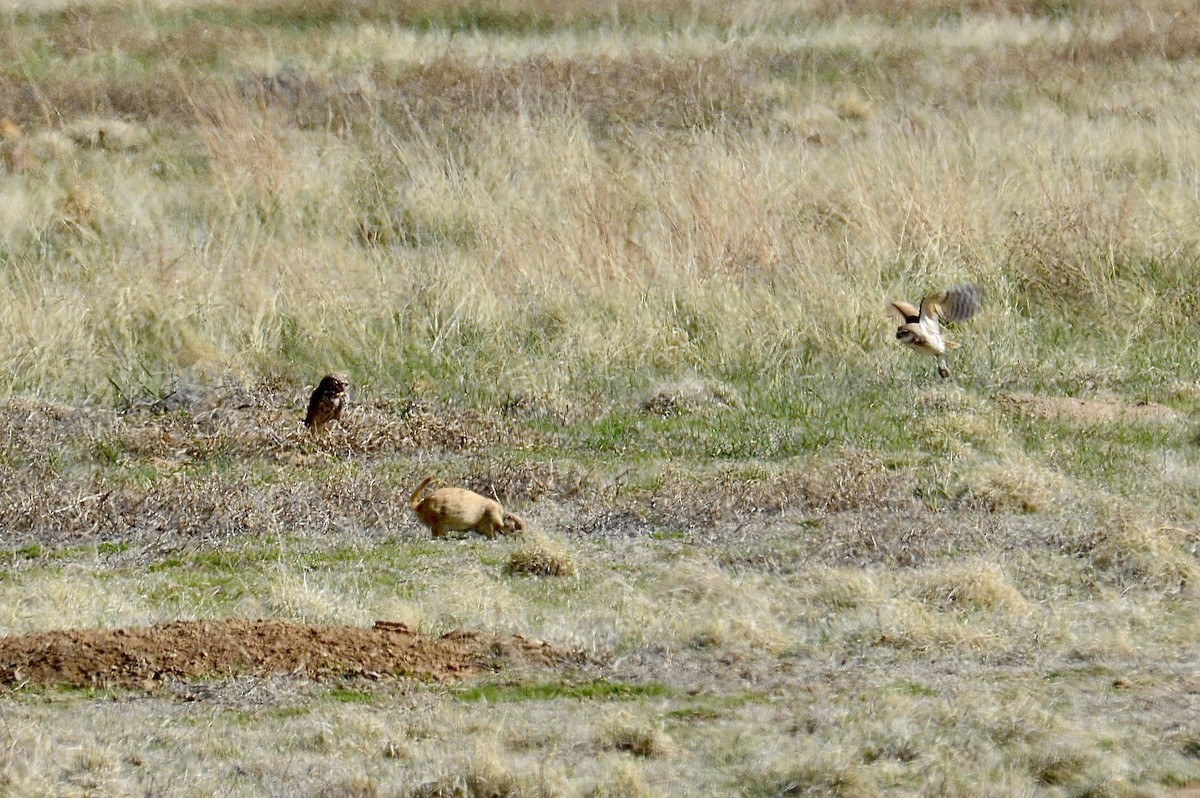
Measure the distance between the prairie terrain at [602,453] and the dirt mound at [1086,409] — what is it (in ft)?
0.16

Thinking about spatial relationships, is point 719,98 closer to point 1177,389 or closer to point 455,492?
A: point 1177,389

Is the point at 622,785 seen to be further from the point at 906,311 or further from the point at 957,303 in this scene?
the point at 957,303

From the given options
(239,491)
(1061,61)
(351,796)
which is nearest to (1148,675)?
(351,796)


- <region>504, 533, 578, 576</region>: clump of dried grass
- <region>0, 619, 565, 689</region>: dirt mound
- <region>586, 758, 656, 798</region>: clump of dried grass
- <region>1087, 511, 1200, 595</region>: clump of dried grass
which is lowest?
<region>504, 533, 578, 576</region>: clump of dried grass

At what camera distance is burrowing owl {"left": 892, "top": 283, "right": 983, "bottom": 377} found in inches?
343

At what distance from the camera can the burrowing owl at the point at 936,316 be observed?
870cm

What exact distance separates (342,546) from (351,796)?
247 cm

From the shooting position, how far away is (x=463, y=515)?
643 centimetres

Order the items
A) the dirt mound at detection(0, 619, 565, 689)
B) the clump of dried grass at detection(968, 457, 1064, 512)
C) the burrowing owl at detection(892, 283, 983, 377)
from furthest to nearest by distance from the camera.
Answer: the burrowing owl at detection(892, 283, 983, 377)
the clump of dried grass at detection(968, 457, 1064, 512)
the dirt mound at detection(0, 619, 565, 689)

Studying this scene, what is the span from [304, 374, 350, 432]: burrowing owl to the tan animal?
1.37 meters

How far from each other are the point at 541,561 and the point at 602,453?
5.91 feet

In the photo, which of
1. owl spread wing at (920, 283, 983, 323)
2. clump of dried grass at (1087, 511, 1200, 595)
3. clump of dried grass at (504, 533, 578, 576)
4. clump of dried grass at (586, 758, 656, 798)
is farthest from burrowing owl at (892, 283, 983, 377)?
clump of dried grass at (586, 758, 656, 798)

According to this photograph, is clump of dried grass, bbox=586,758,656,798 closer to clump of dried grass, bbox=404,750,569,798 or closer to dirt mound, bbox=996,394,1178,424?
clump of dried grass, bbox=404,750,569,798

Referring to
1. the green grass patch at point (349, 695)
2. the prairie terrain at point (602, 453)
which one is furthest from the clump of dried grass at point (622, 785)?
the green grass patch at point (349, 695)
